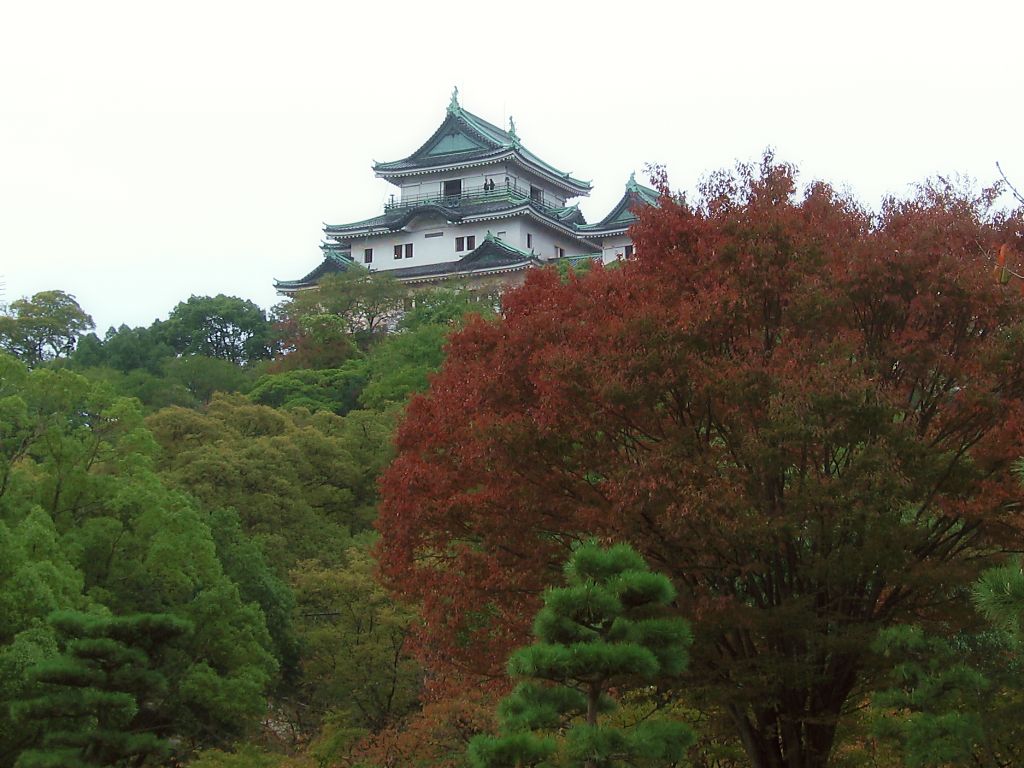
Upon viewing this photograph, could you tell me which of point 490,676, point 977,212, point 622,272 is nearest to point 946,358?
point 977,212

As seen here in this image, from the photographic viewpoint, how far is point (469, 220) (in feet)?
169

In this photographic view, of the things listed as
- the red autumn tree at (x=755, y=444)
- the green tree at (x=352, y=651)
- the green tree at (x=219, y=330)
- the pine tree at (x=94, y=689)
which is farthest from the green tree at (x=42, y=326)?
the red autumn tree at (x=755, y=444)

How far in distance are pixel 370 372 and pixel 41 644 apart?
22293mm

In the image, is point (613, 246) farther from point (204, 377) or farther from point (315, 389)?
point (204, 377)

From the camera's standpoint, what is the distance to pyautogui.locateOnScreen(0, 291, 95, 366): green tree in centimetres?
4419

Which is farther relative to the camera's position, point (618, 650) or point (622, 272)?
point (622, 272)

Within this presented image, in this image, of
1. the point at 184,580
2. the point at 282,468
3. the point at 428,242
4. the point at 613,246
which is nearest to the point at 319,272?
the point at 428,242

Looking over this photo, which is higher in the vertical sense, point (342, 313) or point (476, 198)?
point (476, 198)

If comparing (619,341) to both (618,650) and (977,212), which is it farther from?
(977,212)

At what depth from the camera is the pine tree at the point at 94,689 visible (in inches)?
580

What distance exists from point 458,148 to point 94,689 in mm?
42158

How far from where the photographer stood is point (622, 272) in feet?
40.1

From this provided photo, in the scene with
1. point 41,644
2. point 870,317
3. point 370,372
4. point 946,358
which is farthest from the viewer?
point 370,372

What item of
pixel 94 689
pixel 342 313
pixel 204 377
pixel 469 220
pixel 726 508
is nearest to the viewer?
pixel 726 508
